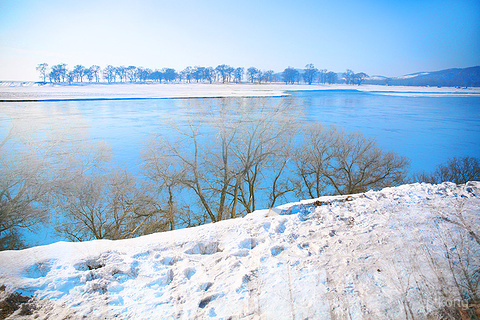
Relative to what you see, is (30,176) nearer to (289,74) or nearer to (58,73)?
(58,73)

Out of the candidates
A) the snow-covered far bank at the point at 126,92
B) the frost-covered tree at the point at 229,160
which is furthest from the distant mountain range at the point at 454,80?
the frost-covered tree at the point at 229,160

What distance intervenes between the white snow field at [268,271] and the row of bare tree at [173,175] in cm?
723

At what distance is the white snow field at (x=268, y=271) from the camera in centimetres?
219

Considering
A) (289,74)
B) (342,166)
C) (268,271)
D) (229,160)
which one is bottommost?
(342,166)

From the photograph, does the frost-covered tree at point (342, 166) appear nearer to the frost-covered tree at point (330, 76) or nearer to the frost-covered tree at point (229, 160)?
the frost-covered tree at point (229, 160)

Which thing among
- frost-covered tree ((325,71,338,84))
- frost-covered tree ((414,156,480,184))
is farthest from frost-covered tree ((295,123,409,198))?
frost-covered tree ((325,71,338,84))

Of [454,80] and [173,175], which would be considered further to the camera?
[454,80]

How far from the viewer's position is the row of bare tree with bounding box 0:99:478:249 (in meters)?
9.48

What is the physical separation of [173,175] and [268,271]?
9330 mm

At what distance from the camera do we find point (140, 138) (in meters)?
16.8

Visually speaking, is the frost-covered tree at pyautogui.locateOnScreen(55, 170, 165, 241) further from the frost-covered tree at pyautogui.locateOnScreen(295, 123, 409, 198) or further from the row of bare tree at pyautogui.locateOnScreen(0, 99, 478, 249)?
the frost-covered tree at pyautogui.locateOnScreen(295, 123, 409, 198)

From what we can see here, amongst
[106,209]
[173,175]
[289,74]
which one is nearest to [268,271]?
[173,175]

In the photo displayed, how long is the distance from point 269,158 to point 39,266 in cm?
1122

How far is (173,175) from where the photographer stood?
1126 centimetres
